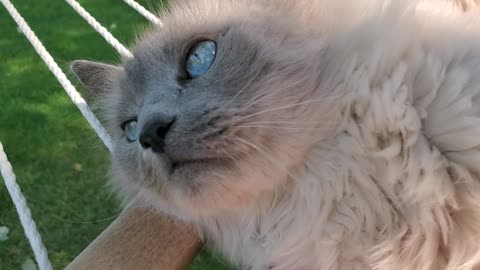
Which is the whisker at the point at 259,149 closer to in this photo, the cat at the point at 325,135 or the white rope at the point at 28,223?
the cat at the point at 325,135

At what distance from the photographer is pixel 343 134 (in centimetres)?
88

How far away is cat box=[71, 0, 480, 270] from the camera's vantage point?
80cm

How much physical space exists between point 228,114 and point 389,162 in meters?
0.26

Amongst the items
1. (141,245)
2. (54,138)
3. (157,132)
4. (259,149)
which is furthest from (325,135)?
(54,138)

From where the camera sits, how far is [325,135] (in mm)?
896

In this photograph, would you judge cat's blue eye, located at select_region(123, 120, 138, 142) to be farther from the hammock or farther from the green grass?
the green grass

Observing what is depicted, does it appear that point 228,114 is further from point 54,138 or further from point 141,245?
point 54,138

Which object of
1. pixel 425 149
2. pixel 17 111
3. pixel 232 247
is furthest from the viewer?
pixel 17 111

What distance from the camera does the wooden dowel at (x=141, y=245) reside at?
955 millimetres

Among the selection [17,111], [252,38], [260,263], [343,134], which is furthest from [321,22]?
[17,111]

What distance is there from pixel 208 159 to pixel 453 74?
1.35ft

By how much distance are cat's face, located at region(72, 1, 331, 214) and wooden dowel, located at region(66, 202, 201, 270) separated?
79 mm

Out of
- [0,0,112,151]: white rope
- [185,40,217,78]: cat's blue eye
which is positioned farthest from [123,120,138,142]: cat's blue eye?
[185,40,217,78]: cat's blue eye

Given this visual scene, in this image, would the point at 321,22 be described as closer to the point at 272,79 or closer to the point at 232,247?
the point at 272,79
